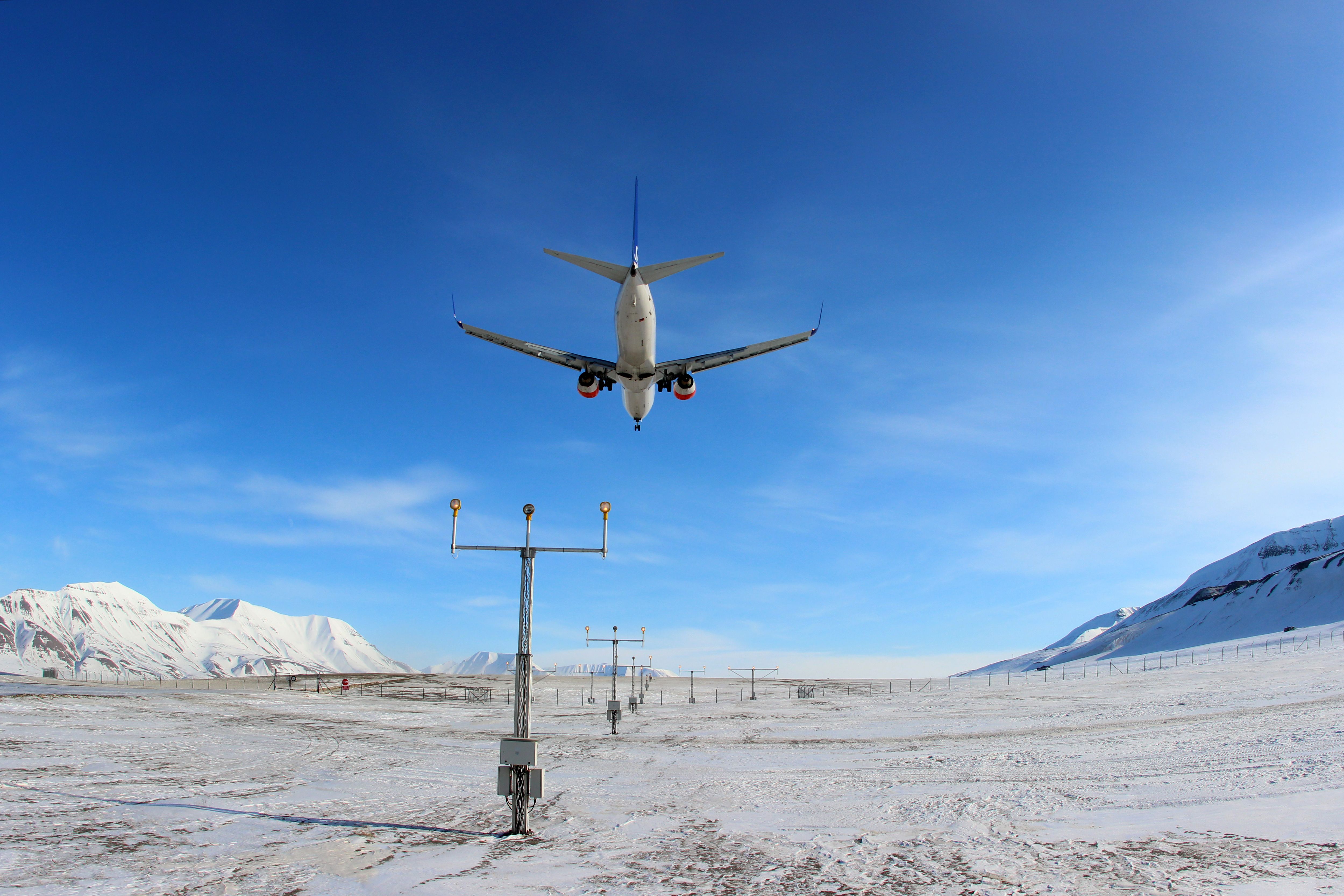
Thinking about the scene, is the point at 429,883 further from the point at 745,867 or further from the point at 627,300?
the point at 627,300

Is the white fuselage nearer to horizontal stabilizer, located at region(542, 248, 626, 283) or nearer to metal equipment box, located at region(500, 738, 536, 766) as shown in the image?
horizontal stabilizer, located at region(542, 248, 626, 283)

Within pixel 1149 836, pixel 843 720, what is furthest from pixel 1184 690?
pixel 1149 836

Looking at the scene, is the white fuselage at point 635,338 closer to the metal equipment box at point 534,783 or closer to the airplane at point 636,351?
the airplane at point 636,351

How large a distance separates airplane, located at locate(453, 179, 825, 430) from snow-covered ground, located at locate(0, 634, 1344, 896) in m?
17.1

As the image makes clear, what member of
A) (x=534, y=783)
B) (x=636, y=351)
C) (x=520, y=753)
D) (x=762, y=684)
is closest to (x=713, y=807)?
(x=534, y=783)

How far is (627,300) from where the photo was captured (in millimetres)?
29562

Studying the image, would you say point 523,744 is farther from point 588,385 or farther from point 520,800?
point 588,385

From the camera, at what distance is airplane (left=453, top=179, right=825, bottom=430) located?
2988cm

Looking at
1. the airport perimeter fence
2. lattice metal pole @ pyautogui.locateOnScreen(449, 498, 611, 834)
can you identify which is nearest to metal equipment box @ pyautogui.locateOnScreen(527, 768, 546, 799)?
lattice metal pole @ pyautogui.locateOnScreen(449, 498, 611, 834)

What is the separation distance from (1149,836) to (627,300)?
2376cm

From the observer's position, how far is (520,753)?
18188 millimetres

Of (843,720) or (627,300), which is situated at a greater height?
(627,300)

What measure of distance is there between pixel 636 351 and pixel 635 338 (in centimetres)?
83

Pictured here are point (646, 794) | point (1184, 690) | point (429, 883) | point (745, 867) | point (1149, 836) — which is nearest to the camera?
point (429, 883)
